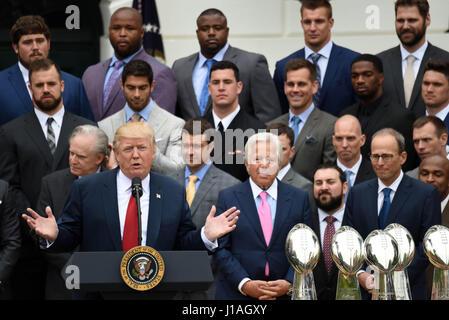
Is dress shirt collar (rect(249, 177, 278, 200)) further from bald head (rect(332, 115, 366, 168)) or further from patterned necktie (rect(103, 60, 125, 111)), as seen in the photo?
patterned necktie (rect(103, 60, 125, 111))

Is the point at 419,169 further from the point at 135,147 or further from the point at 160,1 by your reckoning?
the point at 160,1

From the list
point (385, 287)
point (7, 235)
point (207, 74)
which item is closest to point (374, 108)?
point (207, 74)

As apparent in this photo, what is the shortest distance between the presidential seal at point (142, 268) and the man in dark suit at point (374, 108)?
9.89 feet

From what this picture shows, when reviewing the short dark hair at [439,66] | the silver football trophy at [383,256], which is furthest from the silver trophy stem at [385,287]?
the short dark hair at [439,66]

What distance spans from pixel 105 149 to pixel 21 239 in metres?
0.76

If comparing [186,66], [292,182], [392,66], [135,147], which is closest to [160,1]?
[186,66]

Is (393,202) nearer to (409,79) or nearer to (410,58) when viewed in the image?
(409,79)

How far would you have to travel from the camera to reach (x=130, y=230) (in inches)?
177

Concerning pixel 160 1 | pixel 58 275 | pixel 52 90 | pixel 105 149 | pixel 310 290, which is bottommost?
pixel 58 275

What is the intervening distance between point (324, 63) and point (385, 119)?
832mm

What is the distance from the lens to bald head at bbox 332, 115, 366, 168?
6.04 m

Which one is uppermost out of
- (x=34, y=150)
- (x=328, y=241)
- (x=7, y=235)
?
(x=34, y=150)
